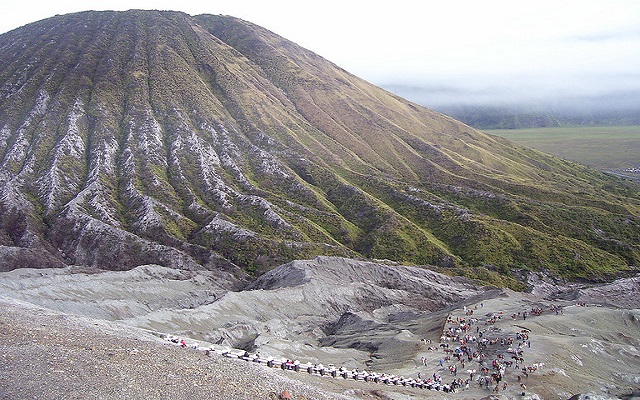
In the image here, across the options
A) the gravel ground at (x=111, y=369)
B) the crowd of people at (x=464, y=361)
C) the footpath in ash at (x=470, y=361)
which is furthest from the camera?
the crowd of people at (x=464, y=361)

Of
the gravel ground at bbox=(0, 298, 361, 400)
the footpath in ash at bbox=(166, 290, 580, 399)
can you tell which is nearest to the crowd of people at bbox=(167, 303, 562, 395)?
the footpath in ash at bbox=(166, 290, 580, 399)

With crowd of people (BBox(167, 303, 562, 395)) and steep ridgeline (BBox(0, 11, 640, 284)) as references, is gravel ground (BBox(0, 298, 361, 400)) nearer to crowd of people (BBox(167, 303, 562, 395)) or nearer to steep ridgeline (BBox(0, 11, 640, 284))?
crowd of people (BBox(167, 303, 562, 395))

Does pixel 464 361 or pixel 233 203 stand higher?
pixel 233 203

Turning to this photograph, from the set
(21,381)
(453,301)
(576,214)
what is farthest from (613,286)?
(21,381)

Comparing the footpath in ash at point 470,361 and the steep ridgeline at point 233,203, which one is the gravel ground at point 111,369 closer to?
the footpath in ash at point 470,361

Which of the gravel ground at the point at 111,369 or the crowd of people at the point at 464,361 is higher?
the gravel ground at the point at 111,369

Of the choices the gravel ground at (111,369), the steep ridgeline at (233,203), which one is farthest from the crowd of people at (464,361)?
the steep ridgeline at (233,203)

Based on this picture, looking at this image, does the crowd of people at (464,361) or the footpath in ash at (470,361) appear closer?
the footpath in ash at (470,361)

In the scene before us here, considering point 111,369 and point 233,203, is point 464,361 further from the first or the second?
point 233,203

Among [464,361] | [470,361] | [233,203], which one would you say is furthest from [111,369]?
[233,203]

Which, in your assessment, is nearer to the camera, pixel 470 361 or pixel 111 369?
pixel 111 369

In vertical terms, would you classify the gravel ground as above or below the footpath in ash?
above
